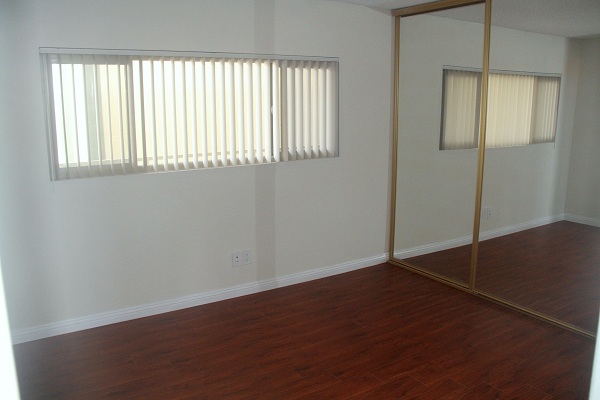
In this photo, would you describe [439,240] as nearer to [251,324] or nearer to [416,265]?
[416,265]

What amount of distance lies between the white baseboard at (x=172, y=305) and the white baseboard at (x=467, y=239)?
0.37m

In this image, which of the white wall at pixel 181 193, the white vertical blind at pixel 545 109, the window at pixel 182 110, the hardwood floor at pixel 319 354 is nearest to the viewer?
the hardwood floor at pixel 319 354

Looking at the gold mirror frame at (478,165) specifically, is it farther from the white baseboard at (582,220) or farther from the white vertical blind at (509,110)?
the white baseboard at (582,220)

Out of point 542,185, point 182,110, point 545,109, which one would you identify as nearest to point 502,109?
point 545,109

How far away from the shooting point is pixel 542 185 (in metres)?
3.87

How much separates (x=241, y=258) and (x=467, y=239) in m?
Result: 1.96

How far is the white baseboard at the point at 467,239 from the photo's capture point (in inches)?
153

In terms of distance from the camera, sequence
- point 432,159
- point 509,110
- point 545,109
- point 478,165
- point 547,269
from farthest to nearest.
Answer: point 432,159, point 478,165, point 509,110, point 547,269, point 545,109

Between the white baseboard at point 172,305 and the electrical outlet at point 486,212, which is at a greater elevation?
the electrical outlet at point 486,212

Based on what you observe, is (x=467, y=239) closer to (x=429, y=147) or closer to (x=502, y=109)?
(x=429, y=147)

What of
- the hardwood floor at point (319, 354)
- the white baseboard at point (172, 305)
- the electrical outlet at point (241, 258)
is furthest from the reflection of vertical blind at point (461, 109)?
the electrical outlet at point (241, 258)

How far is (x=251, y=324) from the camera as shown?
3.82 m

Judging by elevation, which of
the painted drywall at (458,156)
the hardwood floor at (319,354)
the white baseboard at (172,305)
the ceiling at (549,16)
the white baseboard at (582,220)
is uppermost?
the ceiling at (549,16)

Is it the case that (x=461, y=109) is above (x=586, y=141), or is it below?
above
